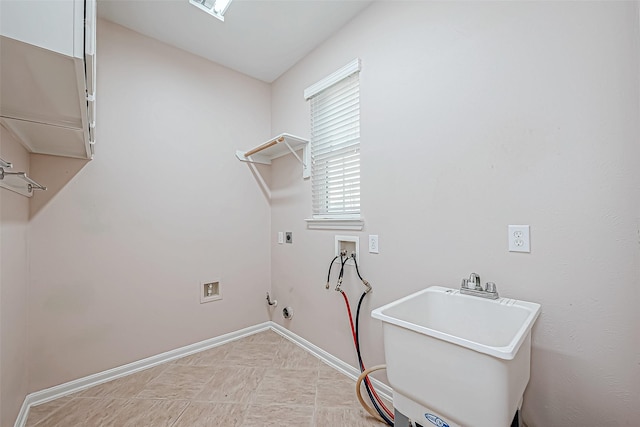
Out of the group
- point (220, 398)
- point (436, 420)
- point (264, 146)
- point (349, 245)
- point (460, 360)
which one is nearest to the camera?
point (460, 360)

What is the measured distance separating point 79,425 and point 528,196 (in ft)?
8.55

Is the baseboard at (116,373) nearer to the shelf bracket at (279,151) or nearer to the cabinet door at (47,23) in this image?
the shelf bracket at (279,151)

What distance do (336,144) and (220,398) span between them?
1.94 meters

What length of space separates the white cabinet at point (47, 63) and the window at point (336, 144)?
1478mm

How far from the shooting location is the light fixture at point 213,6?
182 centimetres

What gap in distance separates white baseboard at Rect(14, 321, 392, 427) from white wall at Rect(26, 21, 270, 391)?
0.16 feet

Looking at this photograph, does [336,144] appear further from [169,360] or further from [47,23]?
[169,360]

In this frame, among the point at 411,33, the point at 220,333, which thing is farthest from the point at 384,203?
the point at 220,333

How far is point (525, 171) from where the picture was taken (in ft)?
3.86

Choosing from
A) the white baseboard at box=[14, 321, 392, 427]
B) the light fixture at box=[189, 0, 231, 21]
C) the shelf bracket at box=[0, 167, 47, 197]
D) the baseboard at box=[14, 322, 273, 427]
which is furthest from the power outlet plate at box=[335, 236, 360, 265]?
the light fixture at box=[189, 0, 231, 21]

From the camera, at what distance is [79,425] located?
149 centimetres

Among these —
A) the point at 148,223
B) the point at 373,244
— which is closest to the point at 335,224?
the point at 373,244

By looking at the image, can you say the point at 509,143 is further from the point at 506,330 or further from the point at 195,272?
the point at 195,272

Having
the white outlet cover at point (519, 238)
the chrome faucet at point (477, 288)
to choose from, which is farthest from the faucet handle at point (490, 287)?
the white outlet cover at point (519, 238)
